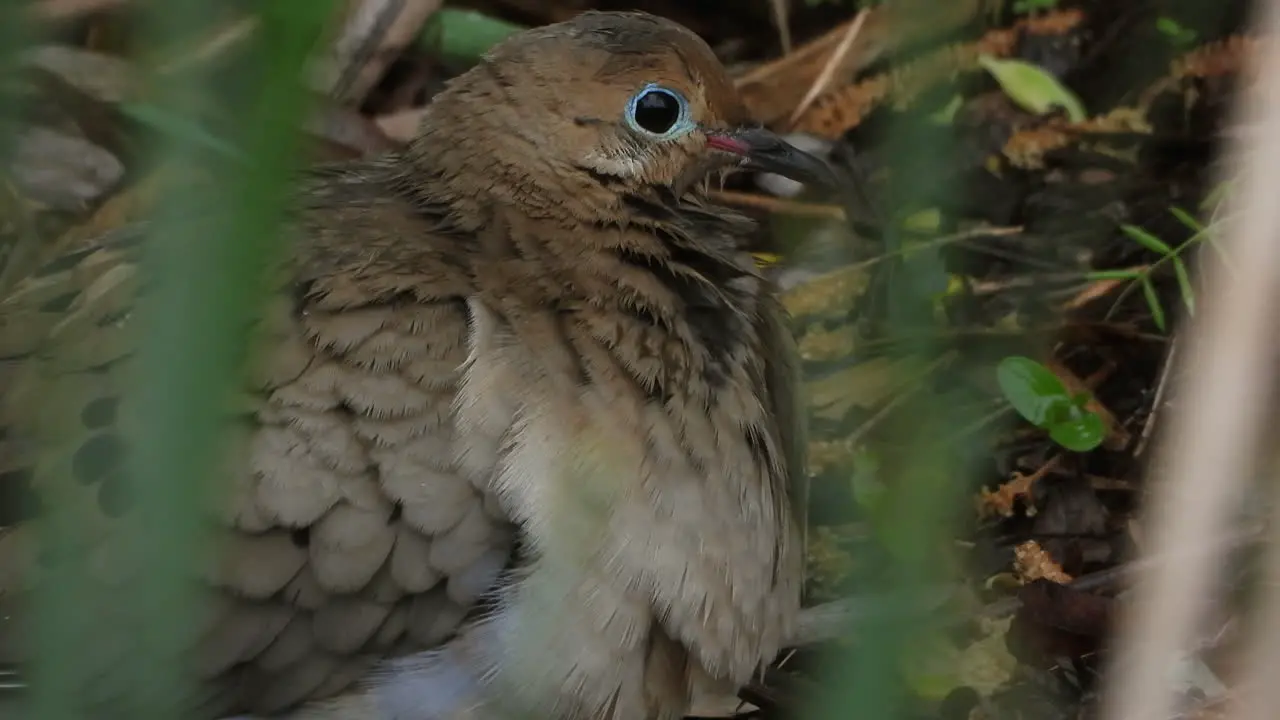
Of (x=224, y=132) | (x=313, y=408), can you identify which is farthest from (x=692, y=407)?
(x=224, y=132)

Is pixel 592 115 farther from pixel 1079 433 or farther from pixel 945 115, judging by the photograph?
pixel 945 115

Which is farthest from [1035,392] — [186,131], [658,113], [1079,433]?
[186,131]

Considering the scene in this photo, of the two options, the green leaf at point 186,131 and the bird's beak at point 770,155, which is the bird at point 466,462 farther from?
the green leaf at point 186,131

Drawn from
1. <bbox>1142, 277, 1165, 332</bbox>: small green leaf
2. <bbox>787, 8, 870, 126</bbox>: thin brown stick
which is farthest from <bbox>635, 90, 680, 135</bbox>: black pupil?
<bbox>787, 8, 870, 126</bbox>: thin brown stick

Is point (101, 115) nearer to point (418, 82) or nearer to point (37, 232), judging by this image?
point (37, 232)

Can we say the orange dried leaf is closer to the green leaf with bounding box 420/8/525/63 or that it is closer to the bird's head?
the bird's head
